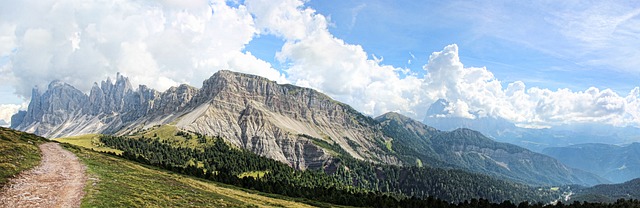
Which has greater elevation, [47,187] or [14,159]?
[14,159]

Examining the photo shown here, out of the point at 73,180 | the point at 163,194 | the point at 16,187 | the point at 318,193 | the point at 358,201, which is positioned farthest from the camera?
the point at 318,193

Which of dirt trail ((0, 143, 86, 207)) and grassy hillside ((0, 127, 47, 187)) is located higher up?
grassy hillside ((0, 127, 47, 187))

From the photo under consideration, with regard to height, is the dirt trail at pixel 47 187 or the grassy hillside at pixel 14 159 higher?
the grassy hillside at pixel 14 159

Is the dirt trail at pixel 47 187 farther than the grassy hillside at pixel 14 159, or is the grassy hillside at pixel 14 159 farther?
the grassy hillside at pixel 14 159

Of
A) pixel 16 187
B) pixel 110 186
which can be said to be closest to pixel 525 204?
pixel 110 186

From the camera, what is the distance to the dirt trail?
120ft

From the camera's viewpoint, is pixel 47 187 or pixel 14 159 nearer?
pixel 47 187

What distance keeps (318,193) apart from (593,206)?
124 metres

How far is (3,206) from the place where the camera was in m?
33.9

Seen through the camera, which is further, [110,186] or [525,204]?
[525,204]

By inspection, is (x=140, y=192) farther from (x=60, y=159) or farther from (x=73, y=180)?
(x=60, y=159)

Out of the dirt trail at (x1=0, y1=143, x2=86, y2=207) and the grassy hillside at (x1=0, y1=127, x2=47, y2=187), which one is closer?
the dirt trail at (x1=0, y1=143, x2=86, y2=207)

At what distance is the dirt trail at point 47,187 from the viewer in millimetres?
36438

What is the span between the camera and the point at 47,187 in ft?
141
